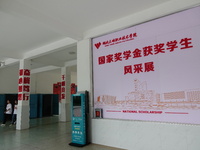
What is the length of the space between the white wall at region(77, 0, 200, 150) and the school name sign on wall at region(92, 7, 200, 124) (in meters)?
0.16

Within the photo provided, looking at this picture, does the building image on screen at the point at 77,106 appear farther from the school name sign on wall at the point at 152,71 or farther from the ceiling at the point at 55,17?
the ceiling at the point at 55,17

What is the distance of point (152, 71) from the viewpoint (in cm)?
390

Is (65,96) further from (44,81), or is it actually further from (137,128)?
(137,128)

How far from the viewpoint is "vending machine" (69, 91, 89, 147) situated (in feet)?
14.8

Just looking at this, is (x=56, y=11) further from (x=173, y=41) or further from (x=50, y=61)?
(x=50, y=61)

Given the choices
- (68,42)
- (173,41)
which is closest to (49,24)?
(68,42)

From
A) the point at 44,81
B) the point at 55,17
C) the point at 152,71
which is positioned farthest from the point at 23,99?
the point at 44,81

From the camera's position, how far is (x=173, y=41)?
12.1 ft

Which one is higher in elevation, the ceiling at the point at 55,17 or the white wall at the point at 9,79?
the ceiling at the point at 55,17

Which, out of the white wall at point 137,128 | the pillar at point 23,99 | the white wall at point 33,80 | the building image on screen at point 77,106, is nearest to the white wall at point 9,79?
the white wall at point 33,80

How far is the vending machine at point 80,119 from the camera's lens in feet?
14.8

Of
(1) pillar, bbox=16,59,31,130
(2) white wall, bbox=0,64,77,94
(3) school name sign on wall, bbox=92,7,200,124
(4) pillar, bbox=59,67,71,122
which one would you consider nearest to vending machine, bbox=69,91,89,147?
(3) school name sign on wall, bbox=92,7,200,124

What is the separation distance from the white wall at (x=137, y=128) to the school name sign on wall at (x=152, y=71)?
16 cm

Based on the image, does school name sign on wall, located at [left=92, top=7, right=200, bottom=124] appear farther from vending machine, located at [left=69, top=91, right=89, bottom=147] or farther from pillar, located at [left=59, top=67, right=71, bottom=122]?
pillar, located at [left=59, top=67, right=71, bottom=122]
